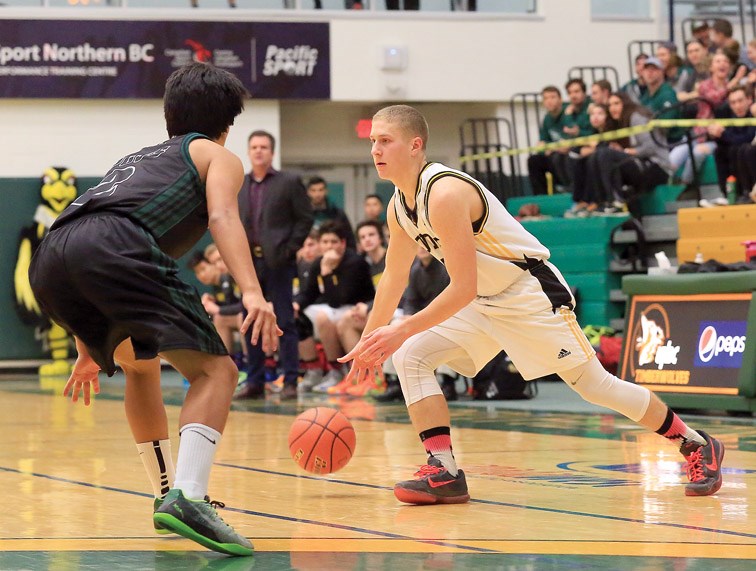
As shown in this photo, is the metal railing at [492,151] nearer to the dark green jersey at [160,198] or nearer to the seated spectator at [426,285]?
the seated spectator at [426,285]

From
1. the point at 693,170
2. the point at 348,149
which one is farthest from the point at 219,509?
the point at 348,149

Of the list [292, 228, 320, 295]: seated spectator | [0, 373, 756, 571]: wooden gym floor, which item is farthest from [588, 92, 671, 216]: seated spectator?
[0, 373, 756, 571]: wooden gym floor

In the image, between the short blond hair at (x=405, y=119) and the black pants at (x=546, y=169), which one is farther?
the black pants at (x=546, y=169)

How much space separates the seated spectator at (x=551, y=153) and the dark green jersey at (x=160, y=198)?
12.6 meters

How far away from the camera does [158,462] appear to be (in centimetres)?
471

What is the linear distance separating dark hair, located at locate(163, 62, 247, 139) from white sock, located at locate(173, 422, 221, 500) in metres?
1.03

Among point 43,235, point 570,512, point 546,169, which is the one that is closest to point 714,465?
point 570,512

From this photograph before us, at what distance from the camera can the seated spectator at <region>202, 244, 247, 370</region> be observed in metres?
13.1

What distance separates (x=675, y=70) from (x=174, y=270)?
43.3ft

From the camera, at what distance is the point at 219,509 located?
515 centimetres

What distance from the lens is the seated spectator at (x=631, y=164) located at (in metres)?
14.2

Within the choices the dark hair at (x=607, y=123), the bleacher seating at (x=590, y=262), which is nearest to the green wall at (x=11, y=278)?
the bleacher seating at (x=590, y=262)

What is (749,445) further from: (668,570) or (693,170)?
(693,170)

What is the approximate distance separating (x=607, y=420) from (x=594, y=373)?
12.1 ft
